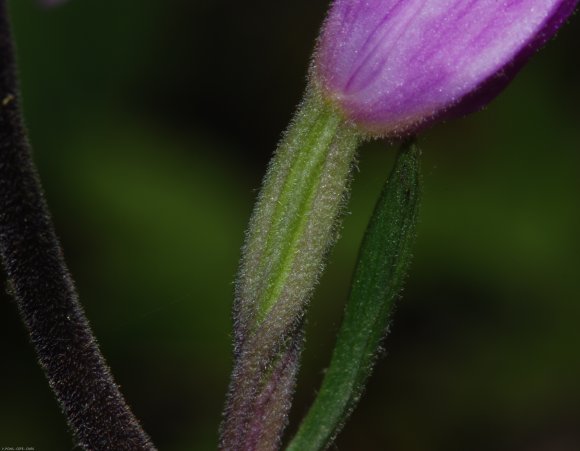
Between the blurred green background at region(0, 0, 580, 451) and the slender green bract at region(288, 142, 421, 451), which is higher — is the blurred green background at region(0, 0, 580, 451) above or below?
below

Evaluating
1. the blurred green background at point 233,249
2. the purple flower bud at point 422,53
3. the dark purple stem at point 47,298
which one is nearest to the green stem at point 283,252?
the purple flower bud at point 422,53

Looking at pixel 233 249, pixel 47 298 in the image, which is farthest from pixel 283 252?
pixel 233 249

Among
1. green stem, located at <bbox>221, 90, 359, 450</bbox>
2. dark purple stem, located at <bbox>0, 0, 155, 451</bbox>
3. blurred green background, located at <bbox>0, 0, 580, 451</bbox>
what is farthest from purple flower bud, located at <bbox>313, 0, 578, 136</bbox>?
blurred green background, located at <bbox>0, 0, 580, 451</bbox>

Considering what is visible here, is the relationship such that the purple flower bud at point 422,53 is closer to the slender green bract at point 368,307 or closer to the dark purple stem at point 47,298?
the slender green bract at point 368,307

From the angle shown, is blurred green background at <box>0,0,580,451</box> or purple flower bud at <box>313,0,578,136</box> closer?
purple flower bud at <box>313,0,578,136</box>

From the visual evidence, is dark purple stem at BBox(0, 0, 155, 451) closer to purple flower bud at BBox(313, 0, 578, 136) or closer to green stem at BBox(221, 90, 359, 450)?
green stem at BBox(221, 90, 359, 450)

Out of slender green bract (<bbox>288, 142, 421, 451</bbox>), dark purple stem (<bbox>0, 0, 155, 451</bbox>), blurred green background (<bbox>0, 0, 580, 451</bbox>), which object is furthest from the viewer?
blurred green background (<bbox>0, 0, 580, 451</bbox>)

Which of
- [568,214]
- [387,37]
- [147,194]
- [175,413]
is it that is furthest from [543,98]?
[387,37]

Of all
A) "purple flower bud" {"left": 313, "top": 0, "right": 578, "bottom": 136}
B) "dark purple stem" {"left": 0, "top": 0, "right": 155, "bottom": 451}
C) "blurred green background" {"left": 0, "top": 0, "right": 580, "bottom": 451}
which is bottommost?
Answer: "blurred green background" {"left": 0, "top": 0, "right": 580, "bottom": 451}
